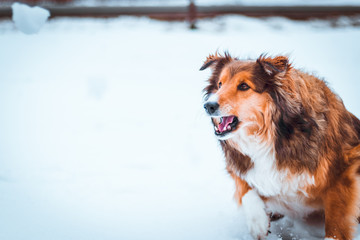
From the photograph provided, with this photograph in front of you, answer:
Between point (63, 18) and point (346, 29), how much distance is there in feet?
26.7

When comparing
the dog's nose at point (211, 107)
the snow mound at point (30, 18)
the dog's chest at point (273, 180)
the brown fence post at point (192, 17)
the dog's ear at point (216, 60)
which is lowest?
the dog's chest at point (273, 180)

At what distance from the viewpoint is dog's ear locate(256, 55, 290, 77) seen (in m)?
2.61

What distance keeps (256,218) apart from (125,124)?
142 inches

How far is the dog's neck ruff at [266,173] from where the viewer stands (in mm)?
2598

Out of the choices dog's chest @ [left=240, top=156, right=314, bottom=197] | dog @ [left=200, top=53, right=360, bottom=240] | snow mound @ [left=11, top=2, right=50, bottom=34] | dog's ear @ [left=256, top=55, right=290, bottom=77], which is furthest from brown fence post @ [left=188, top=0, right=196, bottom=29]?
dog's chest @ [left=240, top=156, right=314, bottom=197]

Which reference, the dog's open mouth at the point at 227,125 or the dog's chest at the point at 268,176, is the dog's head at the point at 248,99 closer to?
the dog's open mouth at the point at 227,125

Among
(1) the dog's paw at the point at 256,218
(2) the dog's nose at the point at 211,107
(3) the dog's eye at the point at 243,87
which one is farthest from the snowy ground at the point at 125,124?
(3) the dog's eye at the point at 243,87

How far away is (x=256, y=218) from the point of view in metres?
2.71

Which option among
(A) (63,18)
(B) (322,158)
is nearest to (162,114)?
(B) (322,158)

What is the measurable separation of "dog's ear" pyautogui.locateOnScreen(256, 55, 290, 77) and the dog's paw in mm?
1025

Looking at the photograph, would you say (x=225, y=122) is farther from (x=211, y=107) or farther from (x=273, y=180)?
(x=273, y=180)

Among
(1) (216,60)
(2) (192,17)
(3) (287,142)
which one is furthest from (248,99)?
(2) (192,17)

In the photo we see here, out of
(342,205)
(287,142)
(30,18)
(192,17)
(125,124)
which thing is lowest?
(342,205)

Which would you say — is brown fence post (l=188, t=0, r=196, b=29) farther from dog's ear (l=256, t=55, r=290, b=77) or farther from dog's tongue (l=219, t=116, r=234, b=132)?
dog's tongue (l=219, t=116, r=234, b=132)
